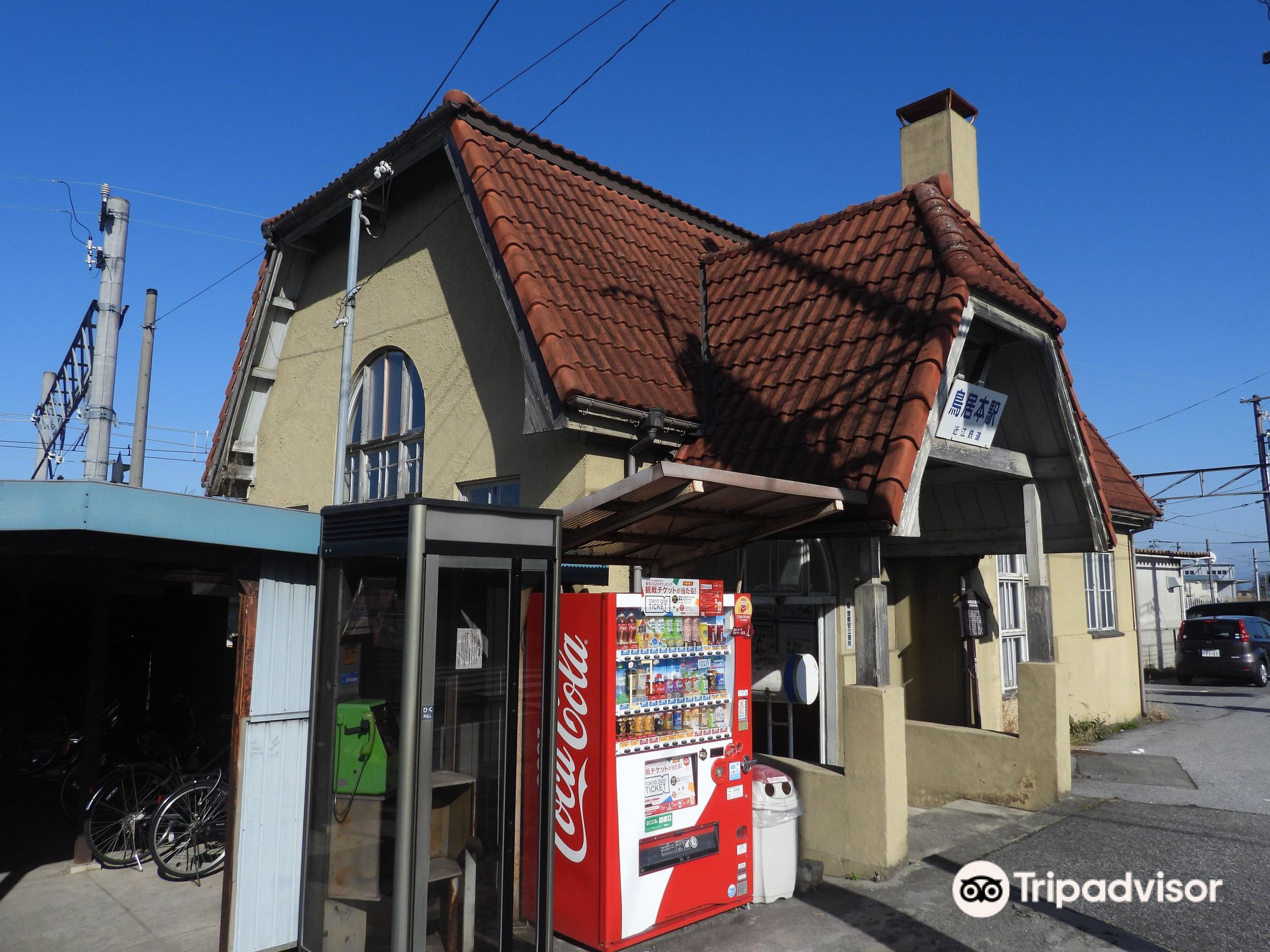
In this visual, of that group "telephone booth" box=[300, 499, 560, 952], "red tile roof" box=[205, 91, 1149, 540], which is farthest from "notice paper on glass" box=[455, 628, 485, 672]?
"red tile roof" box=[205, 91, 1149, 540]

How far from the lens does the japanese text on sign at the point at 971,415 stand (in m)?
8.11

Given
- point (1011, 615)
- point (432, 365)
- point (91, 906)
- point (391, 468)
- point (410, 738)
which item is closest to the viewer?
point (410, 738)

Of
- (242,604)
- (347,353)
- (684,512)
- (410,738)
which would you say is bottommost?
(410,738)

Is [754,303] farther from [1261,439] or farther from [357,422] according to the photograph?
[1261,439]

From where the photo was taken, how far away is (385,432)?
36.7ft

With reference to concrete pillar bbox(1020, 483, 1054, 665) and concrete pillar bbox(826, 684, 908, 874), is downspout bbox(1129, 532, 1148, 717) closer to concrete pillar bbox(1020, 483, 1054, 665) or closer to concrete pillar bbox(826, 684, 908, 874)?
concrete pillar bbox(1020, 483, 1054, 665)

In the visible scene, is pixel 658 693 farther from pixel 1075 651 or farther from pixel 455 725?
pixel 1075 651

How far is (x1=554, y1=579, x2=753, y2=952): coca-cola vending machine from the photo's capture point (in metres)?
5.89

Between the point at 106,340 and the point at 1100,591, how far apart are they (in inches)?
674

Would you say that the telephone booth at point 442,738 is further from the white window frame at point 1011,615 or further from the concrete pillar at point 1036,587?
the white window frame at point 1011,615

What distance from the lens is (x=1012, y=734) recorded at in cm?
958

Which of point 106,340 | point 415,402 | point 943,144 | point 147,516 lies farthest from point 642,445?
point 106,340

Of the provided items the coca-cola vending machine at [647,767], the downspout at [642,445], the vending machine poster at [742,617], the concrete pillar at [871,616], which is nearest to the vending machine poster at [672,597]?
the coca-cola vending machine at [647,767]

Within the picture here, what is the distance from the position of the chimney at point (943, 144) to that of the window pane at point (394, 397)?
7380mm
